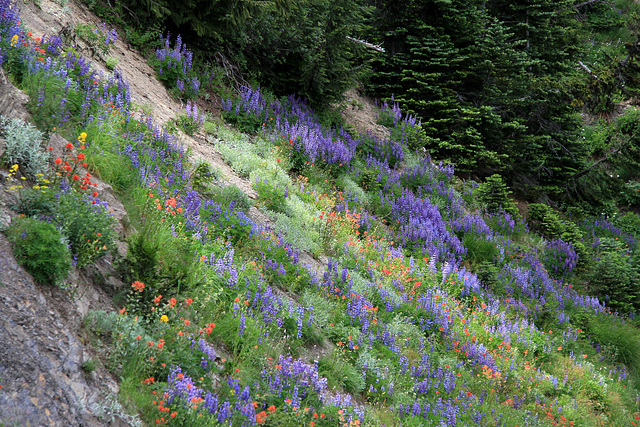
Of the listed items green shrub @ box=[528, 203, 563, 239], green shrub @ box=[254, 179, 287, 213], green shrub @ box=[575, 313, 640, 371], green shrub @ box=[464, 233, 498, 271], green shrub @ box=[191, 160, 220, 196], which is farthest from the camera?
green shrub @ box=[528, 203, 563, 239]

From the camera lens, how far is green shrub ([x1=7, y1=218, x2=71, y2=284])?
3379mm

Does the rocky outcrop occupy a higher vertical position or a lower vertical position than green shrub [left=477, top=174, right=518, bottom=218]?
lower

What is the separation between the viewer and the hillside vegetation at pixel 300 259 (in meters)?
3.97

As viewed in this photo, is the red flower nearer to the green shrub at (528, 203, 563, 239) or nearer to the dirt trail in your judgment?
the dirt trail

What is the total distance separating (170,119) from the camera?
8266 mm

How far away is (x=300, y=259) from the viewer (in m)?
7.11

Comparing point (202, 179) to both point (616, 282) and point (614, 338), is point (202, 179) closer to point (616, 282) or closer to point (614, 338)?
point (614, 338)

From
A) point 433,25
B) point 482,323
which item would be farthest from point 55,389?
point 433,25

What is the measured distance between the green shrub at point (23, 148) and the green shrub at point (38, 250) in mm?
767

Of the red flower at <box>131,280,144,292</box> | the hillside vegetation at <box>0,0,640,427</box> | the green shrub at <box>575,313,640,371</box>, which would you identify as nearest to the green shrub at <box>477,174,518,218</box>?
the hillside vegetation at <box>0,0,640,427</box>

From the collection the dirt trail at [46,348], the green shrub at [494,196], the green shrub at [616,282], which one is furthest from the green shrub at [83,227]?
the green shrub at [616,282]

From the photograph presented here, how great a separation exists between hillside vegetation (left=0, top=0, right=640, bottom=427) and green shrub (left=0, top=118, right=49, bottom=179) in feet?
0.07

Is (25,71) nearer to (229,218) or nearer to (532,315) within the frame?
(229,218)

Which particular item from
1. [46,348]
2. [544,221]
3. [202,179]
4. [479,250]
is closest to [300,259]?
[202,179]
